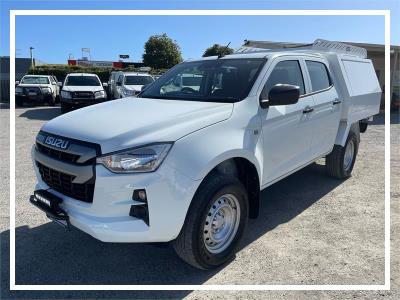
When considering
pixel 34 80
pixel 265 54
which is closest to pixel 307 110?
pixel 265 54

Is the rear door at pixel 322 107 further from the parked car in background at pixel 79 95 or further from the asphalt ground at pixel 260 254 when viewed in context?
the parked car in background at pixel 79 95

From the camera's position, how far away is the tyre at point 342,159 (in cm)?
571

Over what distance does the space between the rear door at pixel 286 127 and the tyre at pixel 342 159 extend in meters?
1.19

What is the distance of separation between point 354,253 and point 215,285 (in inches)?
60.1

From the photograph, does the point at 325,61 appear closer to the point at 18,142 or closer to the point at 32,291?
the point at 32,291

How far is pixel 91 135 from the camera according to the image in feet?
9.53

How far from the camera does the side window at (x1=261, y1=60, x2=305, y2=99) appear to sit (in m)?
3.93

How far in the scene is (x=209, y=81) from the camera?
165 inches

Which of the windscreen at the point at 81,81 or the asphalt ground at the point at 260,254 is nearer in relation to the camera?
the asphalt ground at the point at 260,254

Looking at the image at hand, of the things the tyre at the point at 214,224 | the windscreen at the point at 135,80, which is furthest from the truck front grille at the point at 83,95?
the tyre at the point at 214,224

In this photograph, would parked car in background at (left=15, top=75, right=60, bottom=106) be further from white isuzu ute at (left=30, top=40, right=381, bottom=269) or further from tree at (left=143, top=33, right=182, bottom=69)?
white isuzu ute at (left=30, top=40, right=381, bottom=269)

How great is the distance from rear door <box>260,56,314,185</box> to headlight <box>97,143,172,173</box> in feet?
4.49

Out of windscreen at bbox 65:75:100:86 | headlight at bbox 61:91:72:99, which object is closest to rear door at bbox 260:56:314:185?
headlight at bbox 61:91:72:99

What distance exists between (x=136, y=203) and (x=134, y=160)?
0.32m
